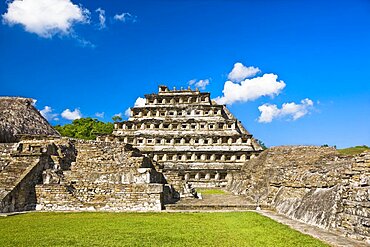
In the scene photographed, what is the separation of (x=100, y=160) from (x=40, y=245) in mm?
13513

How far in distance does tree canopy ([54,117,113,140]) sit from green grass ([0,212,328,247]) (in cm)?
4790

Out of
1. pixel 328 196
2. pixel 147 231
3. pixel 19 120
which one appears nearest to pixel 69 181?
pixel 147 231

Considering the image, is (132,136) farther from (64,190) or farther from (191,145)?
(64,190)

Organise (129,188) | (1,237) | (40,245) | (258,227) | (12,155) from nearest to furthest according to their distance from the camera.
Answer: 1. (40,245)
2. (1,237)
3. (258,227)
4. (129,188)
5. (12,155)

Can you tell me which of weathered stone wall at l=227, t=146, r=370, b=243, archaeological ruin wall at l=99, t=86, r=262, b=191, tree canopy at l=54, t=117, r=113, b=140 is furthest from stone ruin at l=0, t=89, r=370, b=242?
tree canopy at l=54, t=117, r=113, b=140

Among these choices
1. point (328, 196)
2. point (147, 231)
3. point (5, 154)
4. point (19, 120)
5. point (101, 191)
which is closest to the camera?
point (147, 231)

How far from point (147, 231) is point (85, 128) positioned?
180 ft

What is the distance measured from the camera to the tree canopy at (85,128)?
60.0m

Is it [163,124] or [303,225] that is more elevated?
[163,124]

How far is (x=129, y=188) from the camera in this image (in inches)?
623

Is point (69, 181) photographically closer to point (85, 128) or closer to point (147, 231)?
point (147, 231)

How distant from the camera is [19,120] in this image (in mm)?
23984

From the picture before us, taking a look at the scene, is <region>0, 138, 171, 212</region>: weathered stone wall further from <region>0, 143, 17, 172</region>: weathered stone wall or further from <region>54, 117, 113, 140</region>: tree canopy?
<region>54, 117, 113, 140</region>: tree canopy

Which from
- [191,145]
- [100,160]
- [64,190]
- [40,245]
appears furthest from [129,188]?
[191,145]
